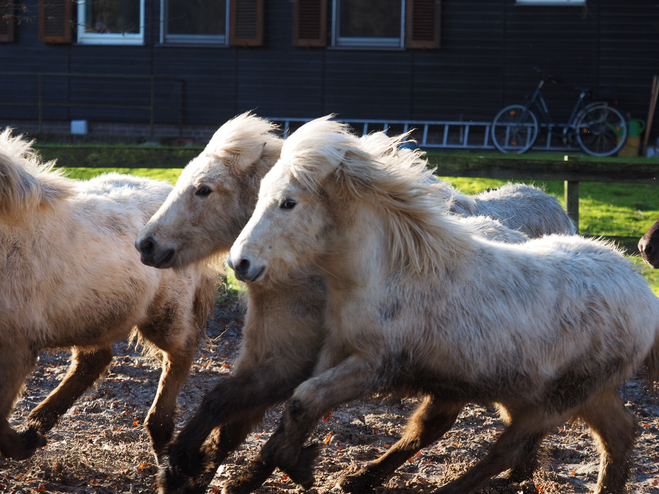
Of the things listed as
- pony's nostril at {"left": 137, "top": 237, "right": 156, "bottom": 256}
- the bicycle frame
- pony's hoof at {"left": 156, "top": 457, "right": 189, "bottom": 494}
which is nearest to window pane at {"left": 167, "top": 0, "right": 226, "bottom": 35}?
the bicycle frame

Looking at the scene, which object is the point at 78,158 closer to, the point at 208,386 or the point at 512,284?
the point at 208,386

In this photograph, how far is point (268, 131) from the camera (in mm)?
4141

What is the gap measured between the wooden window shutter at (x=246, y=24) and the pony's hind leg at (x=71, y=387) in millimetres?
11343

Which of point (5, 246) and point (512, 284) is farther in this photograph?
point (5, 246)

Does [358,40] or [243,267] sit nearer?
[243,267]

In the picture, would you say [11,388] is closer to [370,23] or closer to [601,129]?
[601,129]

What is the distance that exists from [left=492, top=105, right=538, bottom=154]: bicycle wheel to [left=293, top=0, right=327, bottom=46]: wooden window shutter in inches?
148

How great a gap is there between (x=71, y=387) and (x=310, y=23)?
1166 cm

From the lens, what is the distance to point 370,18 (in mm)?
15281

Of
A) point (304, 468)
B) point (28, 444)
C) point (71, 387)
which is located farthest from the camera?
point (71, 387)

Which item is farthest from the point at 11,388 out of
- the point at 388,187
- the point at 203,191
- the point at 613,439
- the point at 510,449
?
the point at 613,439

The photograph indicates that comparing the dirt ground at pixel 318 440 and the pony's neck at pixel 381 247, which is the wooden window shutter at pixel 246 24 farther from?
the pony's neck at pixel 381 247

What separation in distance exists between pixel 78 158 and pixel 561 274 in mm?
5398

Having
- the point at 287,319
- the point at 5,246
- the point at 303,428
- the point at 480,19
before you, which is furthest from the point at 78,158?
the point at 480,19
